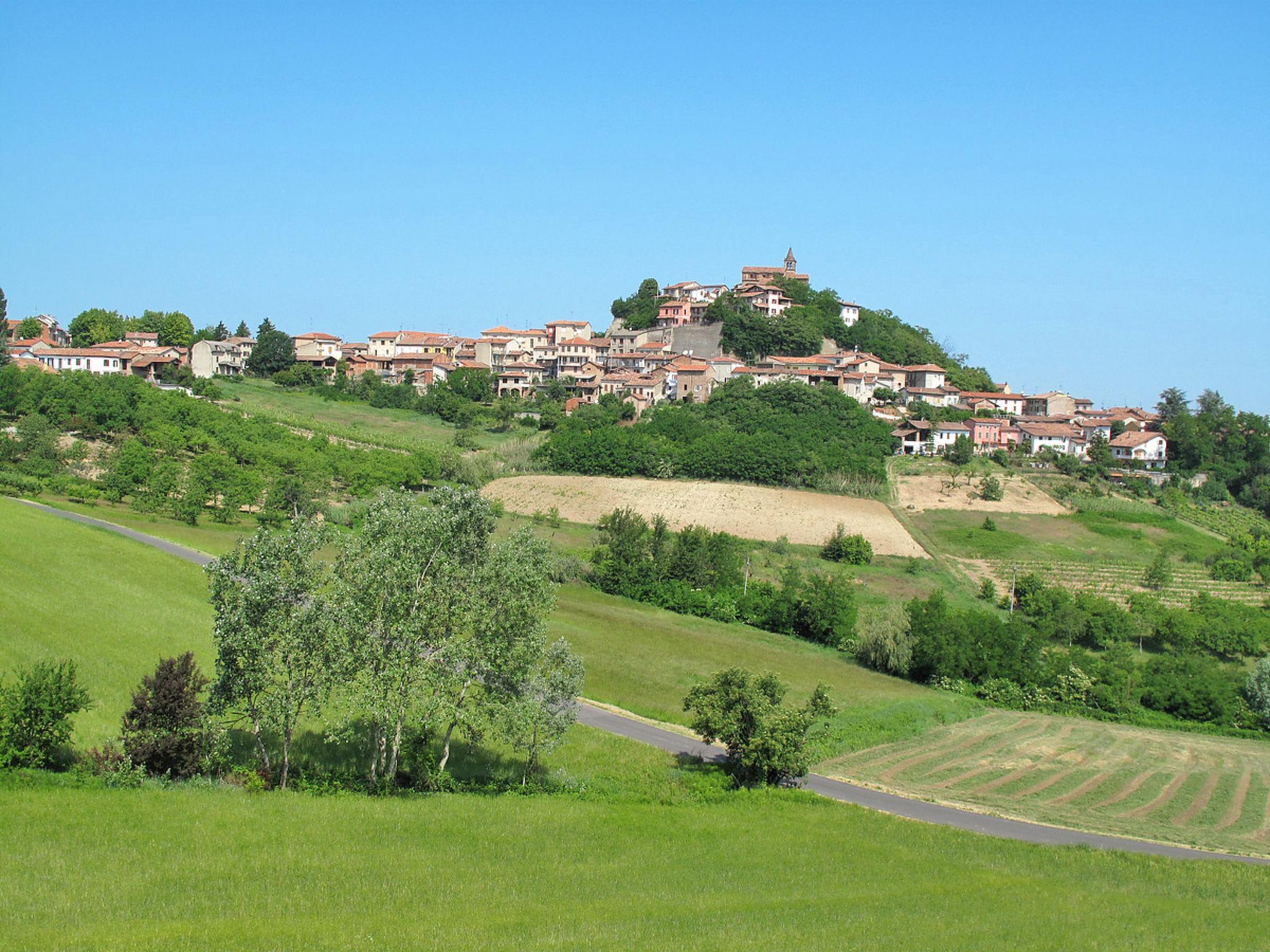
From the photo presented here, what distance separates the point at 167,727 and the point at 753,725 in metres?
13.8

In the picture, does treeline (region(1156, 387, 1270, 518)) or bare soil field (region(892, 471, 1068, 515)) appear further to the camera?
treeline (region(1156, 387, 1270, 518))

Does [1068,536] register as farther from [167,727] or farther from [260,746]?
[167,727]

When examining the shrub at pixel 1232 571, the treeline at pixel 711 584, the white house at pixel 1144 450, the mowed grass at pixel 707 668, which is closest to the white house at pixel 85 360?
the treeline at pixel 711 584

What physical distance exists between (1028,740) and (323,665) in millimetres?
24420

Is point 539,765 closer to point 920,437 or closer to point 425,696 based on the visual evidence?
point 425,696

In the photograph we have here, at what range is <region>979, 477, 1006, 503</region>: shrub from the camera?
75.0m

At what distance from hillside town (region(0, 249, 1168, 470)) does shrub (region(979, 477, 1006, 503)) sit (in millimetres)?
9133

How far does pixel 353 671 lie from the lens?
21.8 metres

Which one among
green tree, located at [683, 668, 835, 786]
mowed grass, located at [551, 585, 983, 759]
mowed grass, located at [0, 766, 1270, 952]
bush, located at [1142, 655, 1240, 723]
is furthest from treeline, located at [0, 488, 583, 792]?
bush, located at [1142, 655, 1240, 723]

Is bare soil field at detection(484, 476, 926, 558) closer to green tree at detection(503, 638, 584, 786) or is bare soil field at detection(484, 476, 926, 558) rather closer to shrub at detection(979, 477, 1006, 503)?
shrub at detection(979, 477, 1006, 503)

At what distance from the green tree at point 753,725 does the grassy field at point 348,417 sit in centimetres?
5760

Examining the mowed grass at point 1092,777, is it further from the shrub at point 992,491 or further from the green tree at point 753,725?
the shrub at point 992,491

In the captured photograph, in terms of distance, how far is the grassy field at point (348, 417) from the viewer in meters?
84.5

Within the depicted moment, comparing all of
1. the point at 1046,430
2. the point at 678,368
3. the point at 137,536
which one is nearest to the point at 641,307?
the point at 678,368
